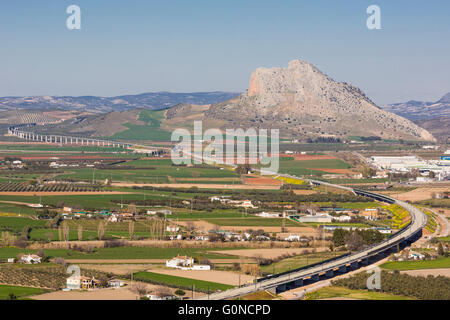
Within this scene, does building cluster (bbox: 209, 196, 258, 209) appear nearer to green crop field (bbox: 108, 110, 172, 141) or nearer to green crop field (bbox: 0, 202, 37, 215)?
green crop field (bbox: 0, 202, 37, 215)

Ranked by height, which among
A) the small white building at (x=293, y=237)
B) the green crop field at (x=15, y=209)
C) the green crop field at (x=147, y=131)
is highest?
the green crop field at (x=147, y=131)

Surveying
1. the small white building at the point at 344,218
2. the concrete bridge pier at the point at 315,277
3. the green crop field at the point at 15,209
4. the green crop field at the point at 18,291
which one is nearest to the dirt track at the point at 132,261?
the concrete bridge pier at the point at 315,277

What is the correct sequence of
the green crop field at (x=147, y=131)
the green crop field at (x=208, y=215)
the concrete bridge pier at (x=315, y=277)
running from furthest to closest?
the green crop field at (x=147, y=131) < the green crop field at (x=208, y=215) < the concrete bridge pier at (x=315, y=277)

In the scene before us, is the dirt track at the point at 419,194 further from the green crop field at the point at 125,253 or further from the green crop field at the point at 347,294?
the green crop field at the point at 347,294

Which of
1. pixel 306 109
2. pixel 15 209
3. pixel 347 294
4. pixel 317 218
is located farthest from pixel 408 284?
pixel 306 109

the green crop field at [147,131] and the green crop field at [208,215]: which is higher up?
the green crop field at [147,131]

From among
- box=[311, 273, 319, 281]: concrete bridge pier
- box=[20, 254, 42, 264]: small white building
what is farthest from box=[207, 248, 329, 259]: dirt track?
box=[20, 254, 42, 264]: small white building

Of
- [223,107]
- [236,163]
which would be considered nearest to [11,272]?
[236,163]
